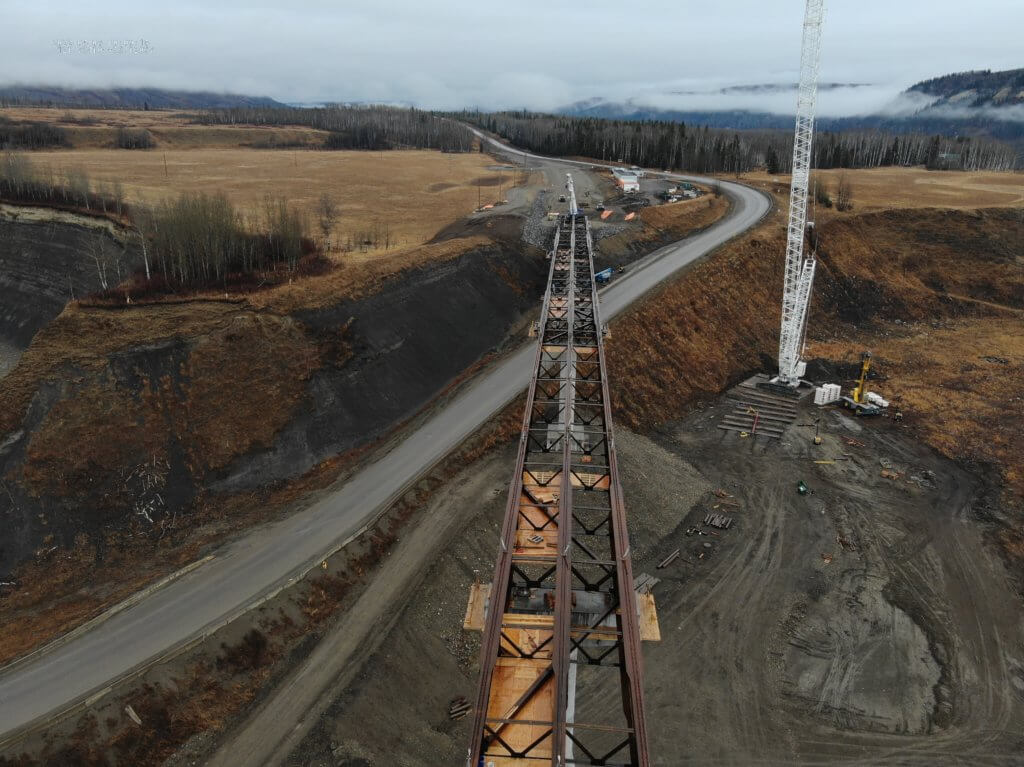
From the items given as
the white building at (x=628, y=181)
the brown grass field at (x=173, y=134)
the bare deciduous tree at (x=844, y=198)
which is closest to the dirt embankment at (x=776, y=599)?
the white building at (x=628, y=181)

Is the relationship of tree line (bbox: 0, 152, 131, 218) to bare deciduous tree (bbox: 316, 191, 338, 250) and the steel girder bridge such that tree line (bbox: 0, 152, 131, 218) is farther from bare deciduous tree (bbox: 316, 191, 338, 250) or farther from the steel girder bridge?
the steel girder bridge

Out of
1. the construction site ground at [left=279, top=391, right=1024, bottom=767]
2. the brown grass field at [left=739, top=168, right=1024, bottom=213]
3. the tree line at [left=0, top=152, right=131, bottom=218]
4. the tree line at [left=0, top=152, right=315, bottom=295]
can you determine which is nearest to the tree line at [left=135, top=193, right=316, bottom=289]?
the tree line at [left=0, top=152, right=315, bottom=295]

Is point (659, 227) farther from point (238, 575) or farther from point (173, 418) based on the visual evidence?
point (238, 575)

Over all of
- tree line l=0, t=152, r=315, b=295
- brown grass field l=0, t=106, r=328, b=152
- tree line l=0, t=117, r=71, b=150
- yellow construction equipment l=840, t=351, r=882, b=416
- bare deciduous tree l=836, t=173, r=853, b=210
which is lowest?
yellow construction equipment l=840, t=351, r=882, b=416

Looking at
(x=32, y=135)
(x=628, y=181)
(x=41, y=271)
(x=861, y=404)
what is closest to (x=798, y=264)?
(x=861, y=404)

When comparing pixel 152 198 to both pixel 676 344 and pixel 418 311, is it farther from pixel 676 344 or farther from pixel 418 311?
pixel 676 344

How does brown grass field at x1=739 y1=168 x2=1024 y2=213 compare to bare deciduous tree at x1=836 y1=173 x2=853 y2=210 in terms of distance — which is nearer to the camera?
bare deciduous tree at x1=836 y1=173 x2=853 y2=210

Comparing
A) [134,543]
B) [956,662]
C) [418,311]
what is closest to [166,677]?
[134,543]
